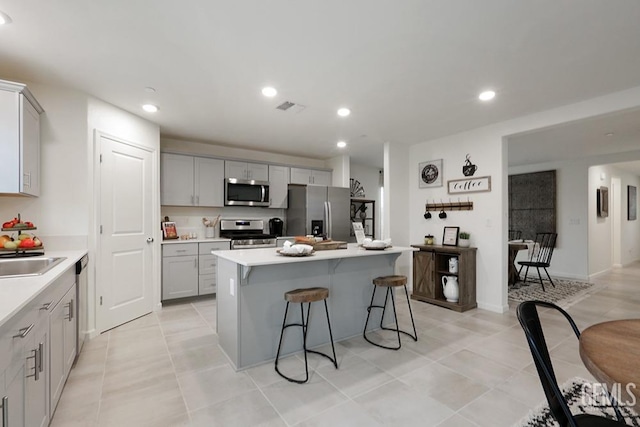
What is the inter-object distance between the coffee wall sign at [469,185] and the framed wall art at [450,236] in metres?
0.54

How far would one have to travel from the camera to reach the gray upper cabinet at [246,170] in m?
4.93

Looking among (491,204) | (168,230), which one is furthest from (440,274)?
(168,230)

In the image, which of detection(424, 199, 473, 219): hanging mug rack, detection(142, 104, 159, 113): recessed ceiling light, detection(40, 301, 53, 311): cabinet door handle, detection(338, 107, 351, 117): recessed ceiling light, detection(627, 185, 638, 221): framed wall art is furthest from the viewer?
detection(627, 185, 638, 221): framed wall art

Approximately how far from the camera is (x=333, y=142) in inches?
192

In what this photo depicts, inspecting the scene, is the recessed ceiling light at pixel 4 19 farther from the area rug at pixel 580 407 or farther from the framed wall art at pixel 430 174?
the framed wall art at pixel 430 174

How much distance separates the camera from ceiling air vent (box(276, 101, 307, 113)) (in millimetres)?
3266

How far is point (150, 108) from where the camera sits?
3.38 metres

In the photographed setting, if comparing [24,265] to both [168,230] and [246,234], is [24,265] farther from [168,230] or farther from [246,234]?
A: [246,234]

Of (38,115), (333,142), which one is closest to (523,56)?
(333,142)

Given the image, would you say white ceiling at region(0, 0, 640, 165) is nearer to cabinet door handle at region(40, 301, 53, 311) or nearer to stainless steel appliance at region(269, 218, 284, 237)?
cabinet door handle at region(40, 301, 53, 311)

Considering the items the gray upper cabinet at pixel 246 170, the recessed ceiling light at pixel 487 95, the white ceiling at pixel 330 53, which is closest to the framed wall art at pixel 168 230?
the gray upper cabinet at pixel 246 170

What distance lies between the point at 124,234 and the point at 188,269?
106 cm

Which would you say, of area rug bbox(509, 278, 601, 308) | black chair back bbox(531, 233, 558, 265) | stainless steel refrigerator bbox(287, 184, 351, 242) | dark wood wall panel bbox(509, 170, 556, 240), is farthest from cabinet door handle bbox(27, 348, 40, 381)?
dark wood wall panel bbox(509, 170, 556, 240)

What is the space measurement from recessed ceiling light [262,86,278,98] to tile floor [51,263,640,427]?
2482mm
